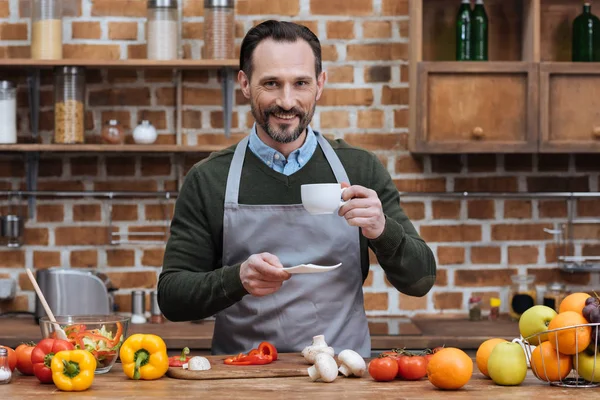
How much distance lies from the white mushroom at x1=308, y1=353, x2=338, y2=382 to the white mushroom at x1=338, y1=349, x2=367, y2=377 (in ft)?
0.12

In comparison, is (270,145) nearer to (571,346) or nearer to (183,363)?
(183,363)

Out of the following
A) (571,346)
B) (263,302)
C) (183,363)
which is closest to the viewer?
(571,346)

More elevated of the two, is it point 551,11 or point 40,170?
point 551,11

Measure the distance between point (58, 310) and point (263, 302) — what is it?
1.20m

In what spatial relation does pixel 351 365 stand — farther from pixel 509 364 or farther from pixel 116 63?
pixel 116 63

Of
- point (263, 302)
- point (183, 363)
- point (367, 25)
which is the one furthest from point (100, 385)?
point (367, 25)

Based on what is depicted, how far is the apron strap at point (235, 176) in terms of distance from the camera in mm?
2465

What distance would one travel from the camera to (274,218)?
8.06ft

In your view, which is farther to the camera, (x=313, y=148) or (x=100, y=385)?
(x=313, y=148)

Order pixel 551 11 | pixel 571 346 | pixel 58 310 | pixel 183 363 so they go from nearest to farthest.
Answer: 1. pixel 571 346
2. pixel 183 363
3. pixel 58 310
4. pixel 551 11

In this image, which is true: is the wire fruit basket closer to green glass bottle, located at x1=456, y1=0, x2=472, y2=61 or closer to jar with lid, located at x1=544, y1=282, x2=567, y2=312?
jar with lid, located at x1=544, y1=282, x2=567, y2=312

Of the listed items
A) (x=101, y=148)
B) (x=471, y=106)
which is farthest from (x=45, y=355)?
(x=471, y=106)

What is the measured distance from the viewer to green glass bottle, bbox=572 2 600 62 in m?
3.56

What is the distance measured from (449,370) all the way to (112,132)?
206 centimetres
